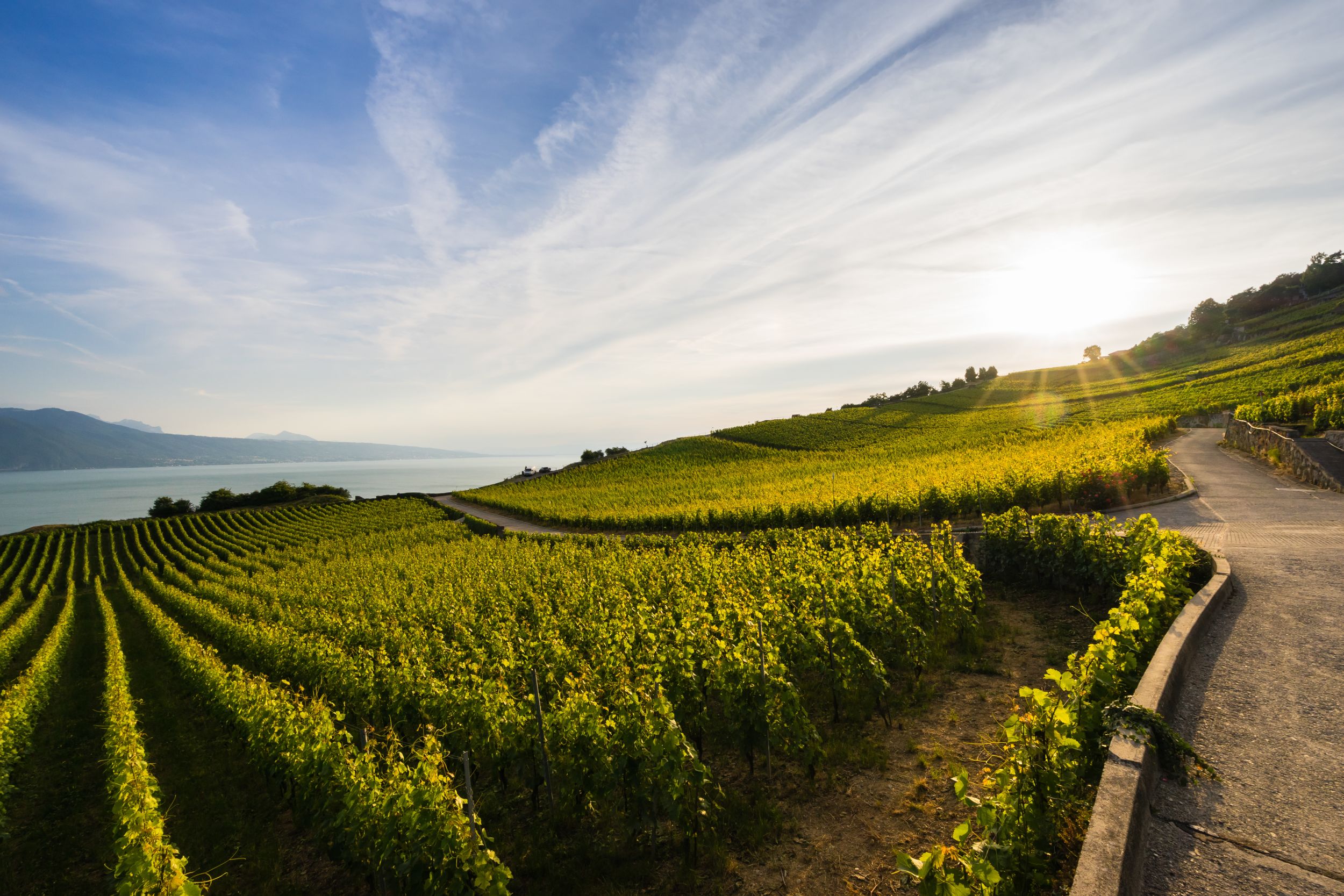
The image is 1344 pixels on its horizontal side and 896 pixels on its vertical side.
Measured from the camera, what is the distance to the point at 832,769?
25.9 ft

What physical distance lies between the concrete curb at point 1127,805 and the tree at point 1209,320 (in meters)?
141

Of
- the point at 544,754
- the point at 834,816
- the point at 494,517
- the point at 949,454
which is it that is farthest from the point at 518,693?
the point at 494,517

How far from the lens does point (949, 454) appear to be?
41406 millimetres

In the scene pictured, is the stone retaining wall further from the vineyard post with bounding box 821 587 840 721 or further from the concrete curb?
the vineyard post with bounding box 821 587 840 721

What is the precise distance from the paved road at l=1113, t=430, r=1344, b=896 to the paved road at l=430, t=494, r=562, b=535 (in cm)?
3484

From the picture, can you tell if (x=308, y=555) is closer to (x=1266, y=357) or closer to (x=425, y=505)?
(x=425, y=505)

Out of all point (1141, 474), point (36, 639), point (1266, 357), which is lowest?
point (36, 639)

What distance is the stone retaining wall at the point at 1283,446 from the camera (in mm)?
19094

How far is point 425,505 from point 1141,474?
230 ft

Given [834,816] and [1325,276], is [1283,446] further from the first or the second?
[1325,276]

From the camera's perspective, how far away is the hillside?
22.8 m

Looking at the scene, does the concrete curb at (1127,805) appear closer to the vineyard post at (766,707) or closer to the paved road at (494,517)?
the vineyard post at (766,707)

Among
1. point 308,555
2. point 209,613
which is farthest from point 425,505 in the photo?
point 209,613

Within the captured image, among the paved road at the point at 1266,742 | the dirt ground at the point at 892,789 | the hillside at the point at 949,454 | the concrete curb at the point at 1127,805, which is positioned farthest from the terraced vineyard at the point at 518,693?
the hillside at the point at 949,454
